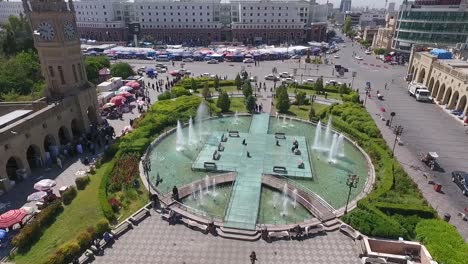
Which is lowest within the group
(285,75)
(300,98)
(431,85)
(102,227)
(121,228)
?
(121,228)

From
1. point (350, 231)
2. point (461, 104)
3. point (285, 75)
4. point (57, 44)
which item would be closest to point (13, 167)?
point (57, 44)

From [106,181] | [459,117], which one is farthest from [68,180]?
[459,117]

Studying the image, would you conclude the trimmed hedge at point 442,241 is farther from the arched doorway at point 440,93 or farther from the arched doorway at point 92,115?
the arched doorway at point 440,93

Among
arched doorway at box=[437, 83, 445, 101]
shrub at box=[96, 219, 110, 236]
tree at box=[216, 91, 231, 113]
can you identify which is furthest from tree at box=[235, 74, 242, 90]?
shrub at box=[96, 219, 110, 236]

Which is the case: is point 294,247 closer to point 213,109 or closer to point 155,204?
point 155,204

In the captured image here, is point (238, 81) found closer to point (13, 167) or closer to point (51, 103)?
point (51, 103)

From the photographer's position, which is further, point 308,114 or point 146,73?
point 146,73
